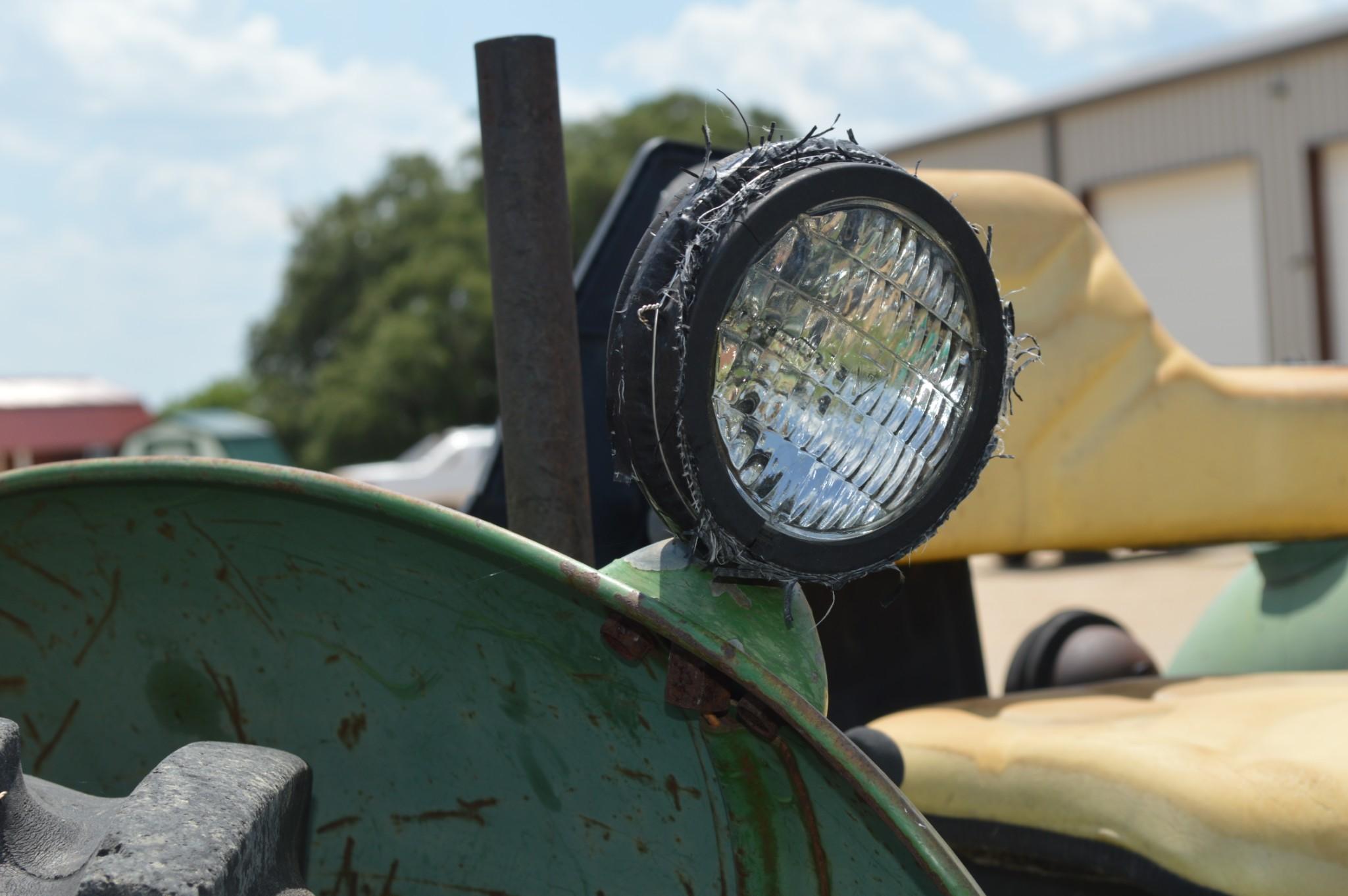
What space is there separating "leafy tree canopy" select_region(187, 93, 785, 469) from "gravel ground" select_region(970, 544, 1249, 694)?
14.5 m

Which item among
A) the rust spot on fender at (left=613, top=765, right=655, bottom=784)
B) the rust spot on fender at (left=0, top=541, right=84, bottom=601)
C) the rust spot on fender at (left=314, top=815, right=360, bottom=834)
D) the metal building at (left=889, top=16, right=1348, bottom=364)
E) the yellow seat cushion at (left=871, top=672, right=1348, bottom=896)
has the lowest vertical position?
the yellow seat cushion at (left=871, top=672, right=1348, bottom=896)

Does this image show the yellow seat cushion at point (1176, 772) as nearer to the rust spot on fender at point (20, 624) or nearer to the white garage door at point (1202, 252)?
the rust spot on fender at point (20, 624)

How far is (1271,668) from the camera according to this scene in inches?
86.9

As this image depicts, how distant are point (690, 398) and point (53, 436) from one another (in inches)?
856

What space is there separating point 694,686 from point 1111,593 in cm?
967

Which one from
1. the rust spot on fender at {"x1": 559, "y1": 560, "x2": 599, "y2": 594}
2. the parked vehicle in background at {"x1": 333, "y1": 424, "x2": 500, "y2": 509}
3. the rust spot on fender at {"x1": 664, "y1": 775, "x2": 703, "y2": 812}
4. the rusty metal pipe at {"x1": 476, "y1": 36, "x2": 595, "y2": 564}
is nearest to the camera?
the rust spot on fender at {"x1": 559, "y1": 560, "x2": 599, "y2": 594}

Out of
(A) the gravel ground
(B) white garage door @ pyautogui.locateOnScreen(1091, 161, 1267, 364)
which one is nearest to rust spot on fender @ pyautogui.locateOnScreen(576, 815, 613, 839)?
(A) the gravel ground

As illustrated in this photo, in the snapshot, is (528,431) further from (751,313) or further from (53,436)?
(53,436)

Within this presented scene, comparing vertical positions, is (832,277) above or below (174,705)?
above

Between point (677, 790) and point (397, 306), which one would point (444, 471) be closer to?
point (677, 790)

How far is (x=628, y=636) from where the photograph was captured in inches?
36.7

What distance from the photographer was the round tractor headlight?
2.91 feet

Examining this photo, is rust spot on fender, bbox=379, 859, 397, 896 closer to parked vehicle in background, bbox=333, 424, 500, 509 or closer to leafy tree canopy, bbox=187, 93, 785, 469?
parked vehicle in background, bbox=333, 424, 500, 509

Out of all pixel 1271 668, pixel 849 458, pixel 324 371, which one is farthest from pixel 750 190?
pixel 324 371
